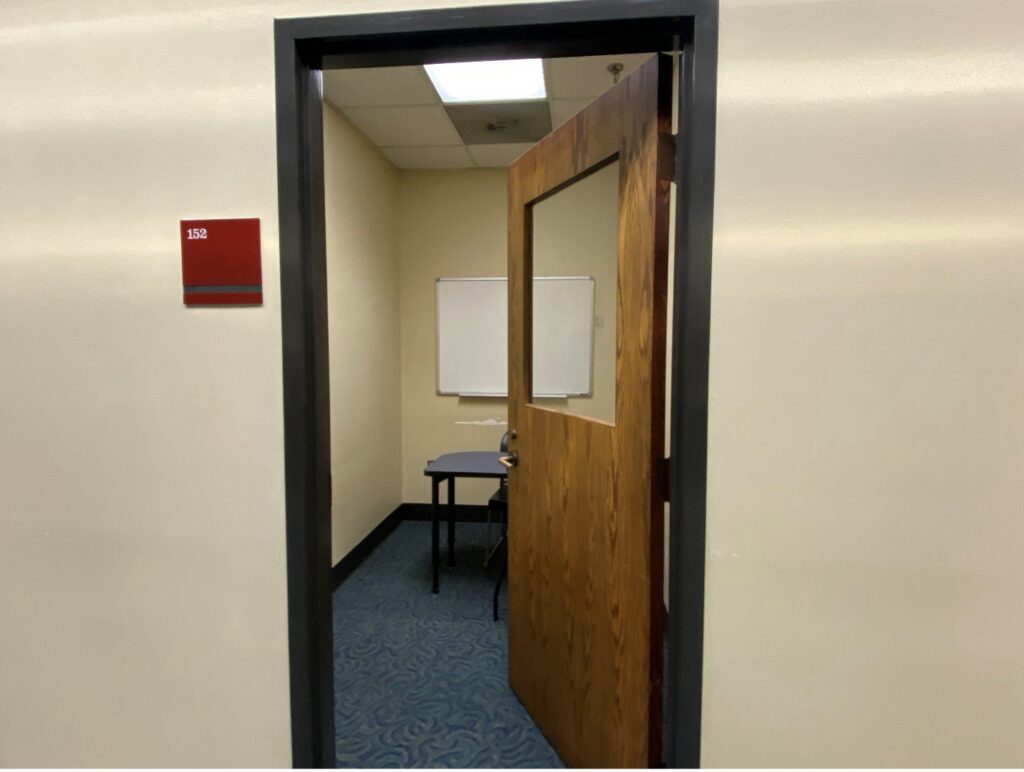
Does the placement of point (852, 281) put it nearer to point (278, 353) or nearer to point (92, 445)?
point (278, 353)

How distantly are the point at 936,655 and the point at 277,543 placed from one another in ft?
4.56

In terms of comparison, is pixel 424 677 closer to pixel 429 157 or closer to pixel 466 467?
pixel 466 467

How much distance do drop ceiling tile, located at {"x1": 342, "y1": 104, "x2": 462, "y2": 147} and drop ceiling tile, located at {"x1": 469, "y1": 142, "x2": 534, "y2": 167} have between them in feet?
0.57

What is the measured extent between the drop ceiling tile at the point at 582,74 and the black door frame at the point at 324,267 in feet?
3.98

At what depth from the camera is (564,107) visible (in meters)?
2.48

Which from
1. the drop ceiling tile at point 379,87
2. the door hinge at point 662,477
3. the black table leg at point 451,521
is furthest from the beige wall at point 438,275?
the door hinge at point 662,477

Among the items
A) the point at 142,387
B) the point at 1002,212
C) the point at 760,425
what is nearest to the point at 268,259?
the point at 142,387

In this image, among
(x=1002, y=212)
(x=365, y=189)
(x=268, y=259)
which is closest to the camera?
(x=1002, y=212)

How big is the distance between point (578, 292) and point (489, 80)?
108 cm

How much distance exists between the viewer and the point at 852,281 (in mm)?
914

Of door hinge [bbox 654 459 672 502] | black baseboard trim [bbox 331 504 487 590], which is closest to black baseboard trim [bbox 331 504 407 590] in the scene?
black baseboard trim [bbox 331 504 487 590]

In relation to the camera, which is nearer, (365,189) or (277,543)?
(277,543)

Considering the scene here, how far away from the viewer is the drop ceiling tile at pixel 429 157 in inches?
121

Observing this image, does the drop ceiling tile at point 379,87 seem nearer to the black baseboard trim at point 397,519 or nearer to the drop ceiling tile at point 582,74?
the drop ceiling tile at point 582,74
